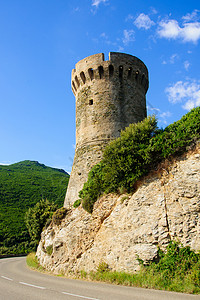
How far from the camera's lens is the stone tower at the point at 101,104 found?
1443 cm

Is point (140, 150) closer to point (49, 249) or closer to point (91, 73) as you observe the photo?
point (49, 249)

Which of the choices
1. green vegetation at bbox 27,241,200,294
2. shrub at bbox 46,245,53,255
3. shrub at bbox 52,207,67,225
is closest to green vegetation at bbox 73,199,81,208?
shrub at bbox 52,207,67,225

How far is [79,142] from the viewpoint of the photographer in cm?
1558

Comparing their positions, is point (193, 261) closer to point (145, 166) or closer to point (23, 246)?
point (145, 166)

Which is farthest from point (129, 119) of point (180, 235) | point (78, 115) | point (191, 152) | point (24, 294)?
point (24, 294)

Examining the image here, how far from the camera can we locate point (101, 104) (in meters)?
15.0

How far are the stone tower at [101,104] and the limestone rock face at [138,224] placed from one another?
3.90 meters

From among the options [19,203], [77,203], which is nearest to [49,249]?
[77,203]

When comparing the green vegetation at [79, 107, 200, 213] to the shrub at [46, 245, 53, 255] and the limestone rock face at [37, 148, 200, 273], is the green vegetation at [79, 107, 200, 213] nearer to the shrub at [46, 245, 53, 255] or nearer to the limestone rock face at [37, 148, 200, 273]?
the limestone rock face at [37, 148, 200, 273]

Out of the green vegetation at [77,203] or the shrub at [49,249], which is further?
the green vegetation at [77,203]

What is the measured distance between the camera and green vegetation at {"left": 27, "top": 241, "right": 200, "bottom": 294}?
19.9 feet

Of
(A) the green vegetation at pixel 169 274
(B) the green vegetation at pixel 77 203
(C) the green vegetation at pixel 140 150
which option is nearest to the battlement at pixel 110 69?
(C) the green vegetation at pixel 140 150

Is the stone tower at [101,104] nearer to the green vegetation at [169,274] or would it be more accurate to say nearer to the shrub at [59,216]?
the shrub at [59,216]

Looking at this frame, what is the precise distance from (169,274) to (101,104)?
10716mm
